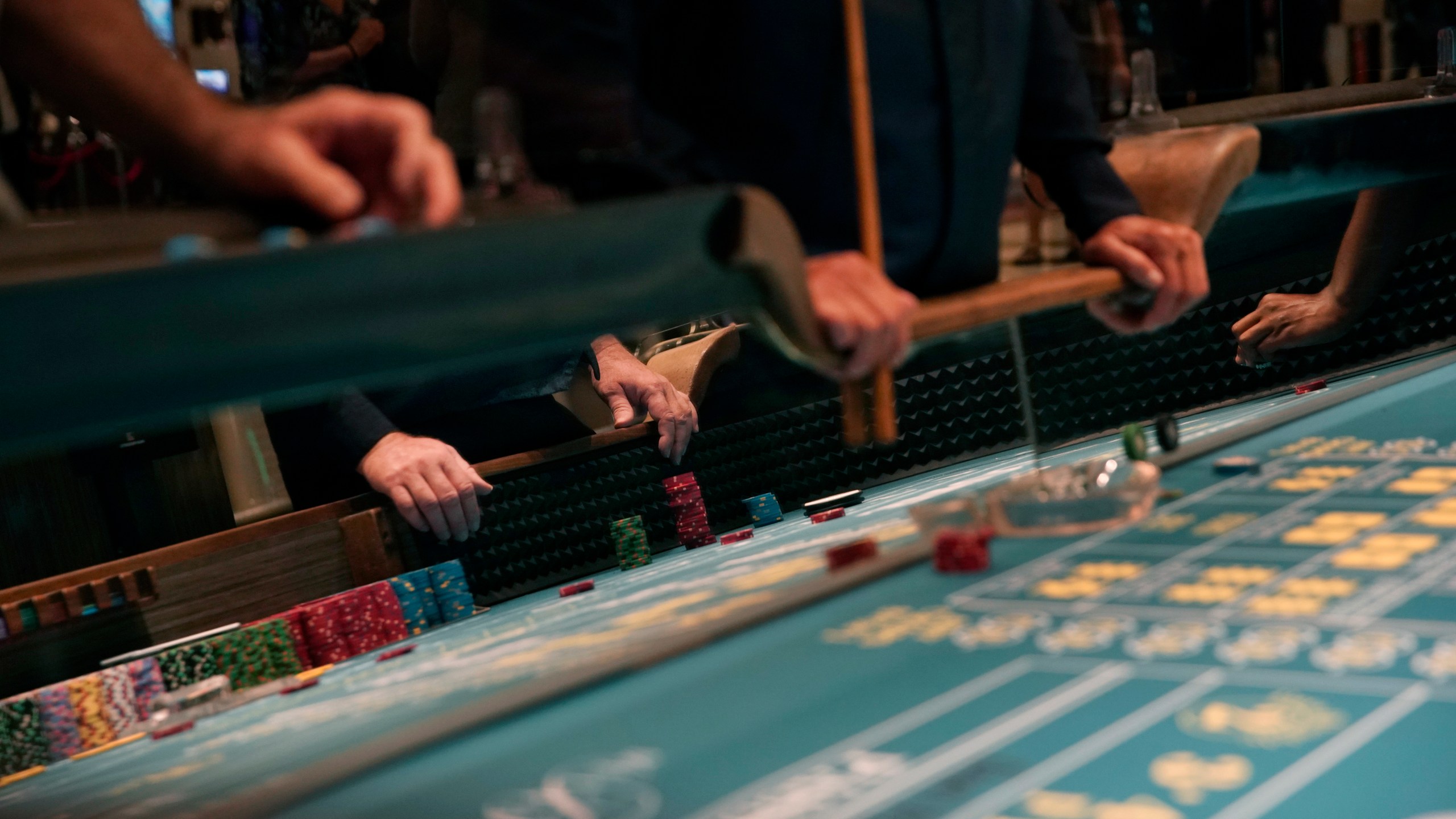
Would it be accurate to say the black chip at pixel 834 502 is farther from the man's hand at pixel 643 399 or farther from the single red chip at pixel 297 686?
the single red chip at pixel 297 686

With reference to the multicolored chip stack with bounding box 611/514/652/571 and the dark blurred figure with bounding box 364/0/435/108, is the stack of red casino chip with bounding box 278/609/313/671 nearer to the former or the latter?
the multicolored chip stack with bounding box 611/514/652/571

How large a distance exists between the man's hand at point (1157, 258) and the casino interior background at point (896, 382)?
0.39 ft

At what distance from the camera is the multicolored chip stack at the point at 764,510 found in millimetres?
2779

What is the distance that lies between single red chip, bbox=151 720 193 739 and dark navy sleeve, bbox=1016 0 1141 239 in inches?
54.0

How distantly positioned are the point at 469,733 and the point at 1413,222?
2.55m

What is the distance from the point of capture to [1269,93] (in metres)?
2.89

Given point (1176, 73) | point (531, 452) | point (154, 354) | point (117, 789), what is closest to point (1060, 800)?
point (154, 354)

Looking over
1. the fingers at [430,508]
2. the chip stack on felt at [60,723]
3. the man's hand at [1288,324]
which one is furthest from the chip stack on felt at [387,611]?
the man's hand at [1288,324]

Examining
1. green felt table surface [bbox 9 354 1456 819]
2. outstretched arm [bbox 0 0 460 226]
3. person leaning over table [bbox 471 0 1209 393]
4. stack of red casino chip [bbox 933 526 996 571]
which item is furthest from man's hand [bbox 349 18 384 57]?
stack of red casino chip [bbox 933 526 996 571]

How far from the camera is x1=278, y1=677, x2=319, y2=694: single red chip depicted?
1823 mm

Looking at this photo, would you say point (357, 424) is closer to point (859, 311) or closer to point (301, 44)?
point (301, 44)

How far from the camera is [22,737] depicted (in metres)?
1.71

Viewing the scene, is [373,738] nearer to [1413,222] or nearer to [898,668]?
[898,668]

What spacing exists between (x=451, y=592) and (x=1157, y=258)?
4.44 ft
